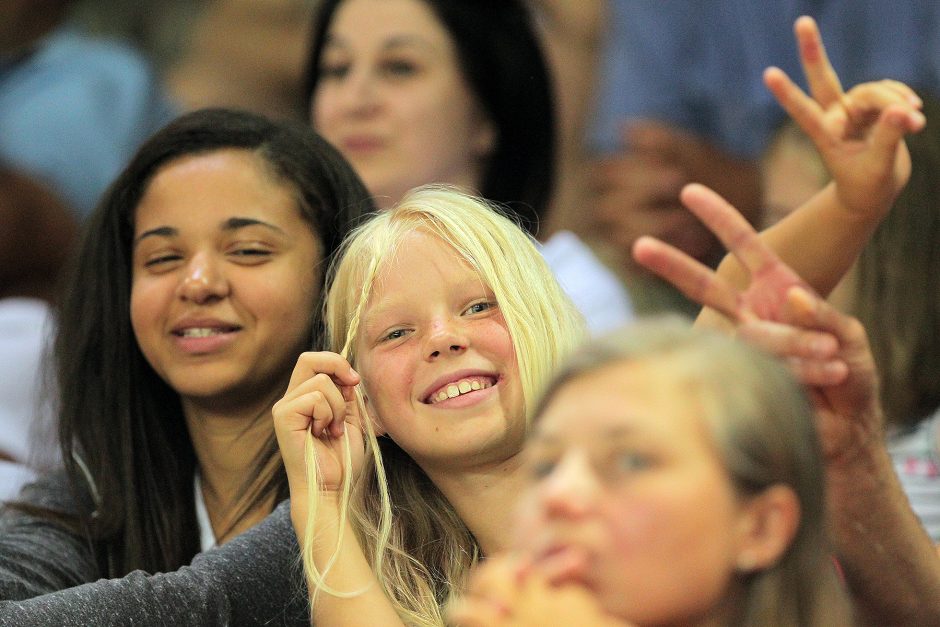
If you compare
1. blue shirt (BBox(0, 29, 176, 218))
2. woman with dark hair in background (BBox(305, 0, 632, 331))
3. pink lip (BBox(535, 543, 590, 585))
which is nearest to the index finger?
pink lip (BBox(535, 543, 590, 585))

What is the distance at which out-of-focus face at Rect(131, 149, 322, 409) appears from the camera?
1.89m

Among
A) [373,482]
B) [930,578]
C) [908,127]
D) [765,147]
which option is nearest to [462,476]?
[373,482]

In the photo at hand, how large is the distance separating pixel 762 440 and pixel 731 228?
351 mm

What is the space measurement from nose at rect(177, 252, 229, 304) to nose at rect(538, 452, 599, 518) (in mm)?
938

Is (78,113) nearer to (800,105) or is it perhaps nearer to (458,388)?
(458,388)

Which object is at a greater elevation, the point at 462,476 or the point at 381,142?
the point at 381,142

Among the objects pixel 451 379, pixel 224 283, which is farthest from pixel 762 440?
pixel 224 283

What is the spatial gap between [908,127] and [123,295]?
1175mm

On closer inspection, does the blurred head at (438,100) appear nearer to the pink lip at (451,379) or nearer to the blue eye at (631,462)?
the pink lip at (451,379)

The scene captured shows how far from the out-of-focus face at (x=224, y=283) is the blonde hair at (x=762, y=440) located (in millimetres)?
854

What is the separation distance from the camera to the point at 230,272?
6.21 ft

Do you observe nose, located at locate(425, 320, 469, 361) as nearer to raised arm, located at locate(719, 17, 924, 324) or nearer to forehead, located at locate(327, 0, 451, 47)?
raised arm, located at locate(719, 17, 924, 324)

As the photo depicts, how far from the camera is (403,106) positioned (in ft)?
9.32

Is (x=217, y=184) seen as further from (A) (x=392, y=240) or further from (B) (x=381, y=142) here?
(B) (x=381, y=142)
